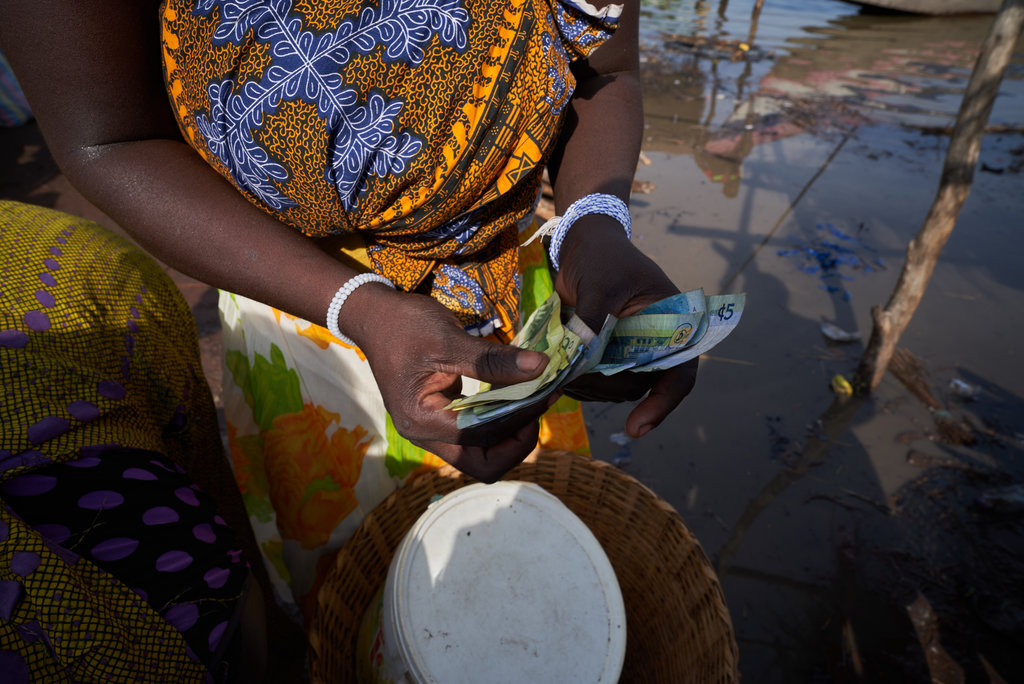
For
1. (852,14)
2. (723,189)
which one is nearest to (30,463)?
(723,189)

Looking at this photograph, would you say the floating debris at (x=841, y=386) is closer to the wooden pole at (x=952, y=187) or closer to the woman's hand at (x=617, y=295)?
the wooden pole at (x=952, y=187)

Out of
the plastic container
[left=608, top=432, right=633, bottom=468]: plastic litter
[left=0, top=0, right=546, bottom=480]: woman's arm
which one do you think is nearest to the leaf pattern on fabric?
[left=0, top=0, right=546, bottom=480]: woman's arm

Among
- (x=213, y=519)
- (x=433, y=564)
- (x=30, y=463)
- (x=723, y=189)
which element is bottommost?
(x=723, y=189)

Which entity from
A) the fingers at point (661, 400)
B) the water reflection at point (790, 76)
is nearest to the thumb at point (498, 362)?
the fingers at point (661, 400)

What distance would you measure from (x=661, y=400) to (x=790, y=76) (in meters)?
9.06

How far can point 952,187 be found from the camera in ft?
8.77

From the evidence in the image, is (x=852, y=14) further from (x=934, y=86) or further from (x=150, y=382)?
(x=150, y=382)

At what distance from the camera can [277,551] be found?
60.4 inches

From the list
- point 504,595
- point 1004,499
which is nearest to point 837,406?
point 1004,499

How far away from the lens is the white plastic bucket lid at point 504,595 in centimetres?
115

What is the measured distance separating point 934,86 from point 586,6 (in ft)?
30.7

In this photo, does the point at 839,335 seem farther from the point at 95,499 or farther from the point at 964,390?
the point at 95,499

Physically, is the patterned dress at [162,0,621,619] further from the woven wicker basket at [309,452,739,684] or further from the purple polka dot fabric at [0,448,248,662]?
the purple polka dot fabric at [0,448,248,662]

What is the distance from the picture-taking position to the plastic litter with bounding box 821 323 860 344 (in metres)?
3.47
